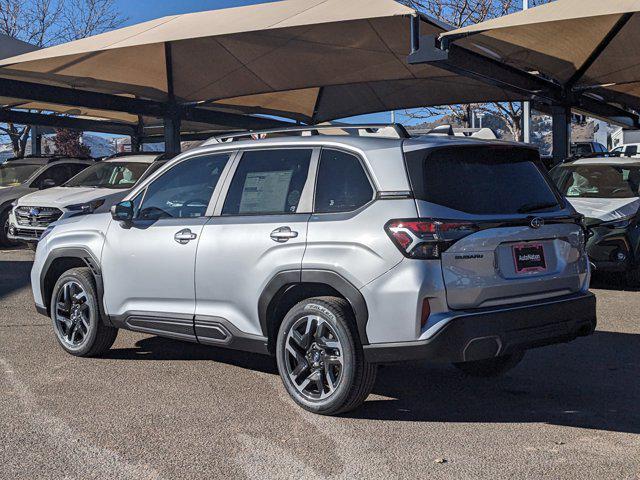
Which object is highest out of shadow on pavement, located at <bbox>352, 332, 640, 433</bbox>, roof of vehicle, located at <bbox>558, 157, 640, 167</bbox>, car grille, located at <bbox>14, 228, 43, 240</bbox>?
roof of vehicle, located at <bbox>558, 157, 640, 167</bbox>

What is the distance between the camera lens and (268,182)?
563cm

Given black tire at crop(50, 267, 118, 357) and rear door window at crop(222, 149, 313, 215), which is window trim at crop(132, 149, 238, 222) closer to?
rear door window at crop(222, 149, 313, 215)

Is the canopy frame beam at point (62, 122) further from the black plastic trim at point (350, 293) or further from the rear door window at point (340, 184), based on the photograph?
the black plastic trim at point (350, 293)

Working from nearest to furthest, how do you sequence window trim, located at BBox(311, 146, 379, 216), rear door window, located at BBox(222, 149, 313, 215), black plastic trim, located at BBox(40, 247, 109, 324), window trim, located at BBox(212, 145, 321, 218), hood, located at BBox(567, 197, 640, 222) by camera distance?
1. window trim, located at BBox(311, 146, 379, 216)
2. window trim, located at BBox(212, 145, 321, 218)
3. rear door window, located at BBox(222, 149, 313, 215)
4. black plastic trim, located at BBox(40, 247, 109, 324)
5. hood, located at BBox(567, 197, 640, 222)

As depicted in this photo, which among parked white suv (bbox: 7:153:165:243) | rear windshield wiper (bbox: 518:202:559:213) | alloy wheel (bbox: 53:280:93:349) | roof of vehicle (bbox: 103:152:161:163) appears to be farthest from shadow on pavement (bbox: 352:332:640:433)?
roof of vehicle (bbox: 103:152:161:163)

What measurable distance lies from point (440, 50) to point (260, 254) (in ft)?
22.1

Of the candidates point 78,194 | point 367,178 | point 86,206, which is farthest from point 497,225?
point 78,194

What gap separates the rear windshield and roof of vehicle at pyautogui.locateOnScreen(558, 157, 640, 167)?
679cm

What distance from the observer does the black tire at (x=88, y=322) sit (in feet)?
21.6

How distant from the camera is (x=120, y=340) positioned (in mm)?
7633

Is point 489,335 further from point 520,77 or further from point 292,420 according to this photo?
point 520,77

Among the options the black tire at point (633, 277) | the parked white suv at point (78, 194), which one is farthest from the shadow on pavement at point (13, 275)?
the black tire at point (633, 277)

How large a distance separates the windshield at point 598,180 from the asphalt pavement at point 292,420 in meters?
4.56

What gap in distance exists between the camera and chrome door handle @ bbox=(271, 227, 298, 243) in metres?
5.23
